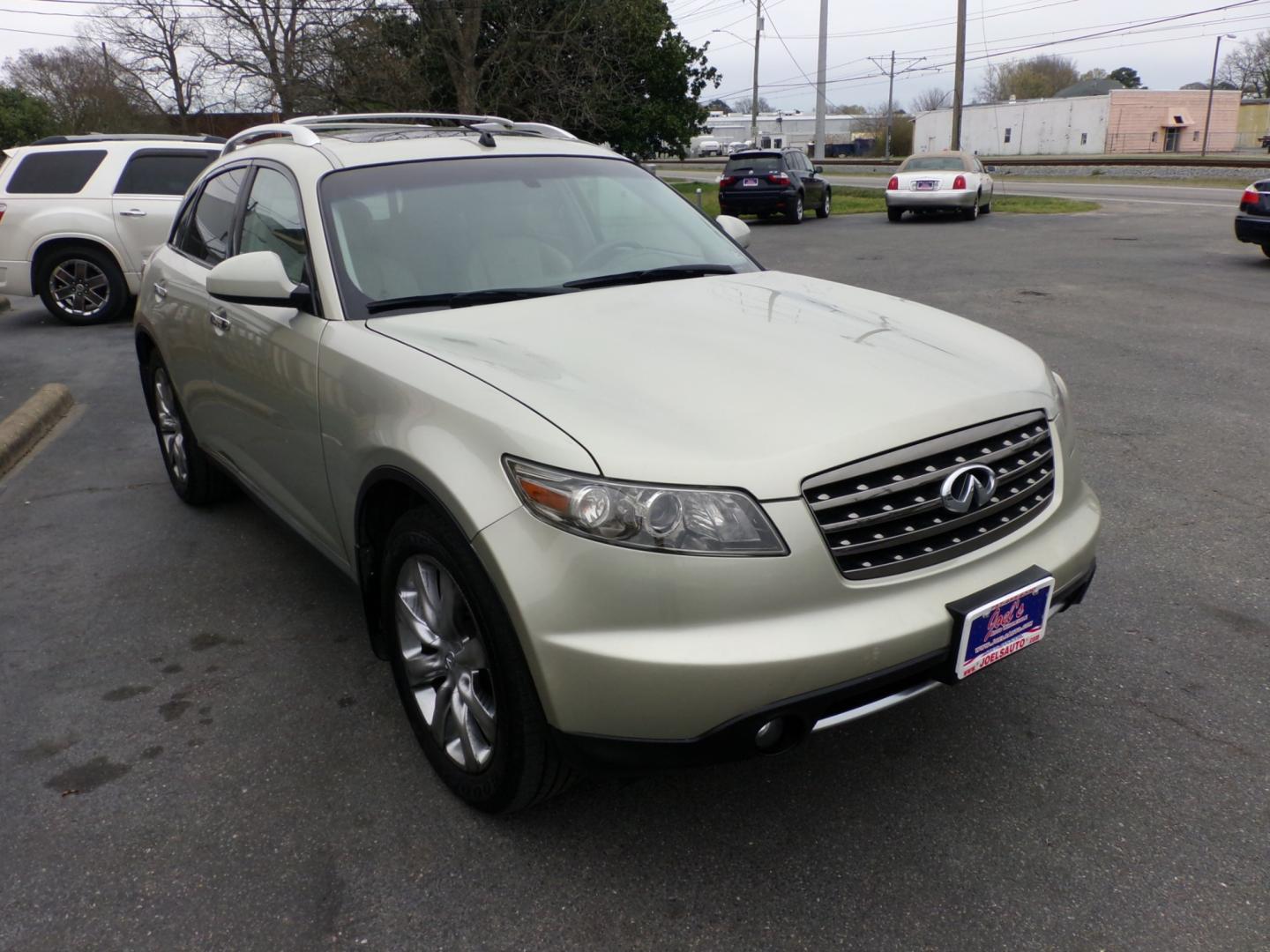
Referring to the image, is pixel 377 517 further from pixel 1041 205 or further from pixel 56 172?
pixel 1041 205

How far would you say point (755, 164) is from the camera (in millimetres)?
22938

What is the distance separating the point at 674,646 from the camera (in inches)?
85.4

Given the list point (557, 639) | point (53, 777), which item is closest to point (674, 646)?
point (557, 639)

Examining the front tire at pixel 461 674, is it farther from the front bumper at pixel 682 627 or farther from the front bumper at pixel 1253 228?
the front bumper at pixel 1253 228

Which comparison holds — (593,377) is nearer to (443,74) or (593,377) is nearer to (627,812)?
(627,812)

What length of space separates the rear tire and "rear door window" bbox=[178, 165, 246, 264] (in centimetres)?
63

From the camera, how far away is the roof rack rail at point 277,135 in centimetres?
390

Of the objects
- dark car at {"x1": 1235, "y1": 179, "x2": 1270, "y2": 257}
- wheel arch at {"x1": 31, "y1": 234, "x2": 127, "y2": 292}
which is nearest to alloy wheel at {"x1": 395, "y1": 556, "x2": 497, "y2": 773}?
wheel arch at {"x1": 31, "y1": 234, "x2": 127, "y2": 292}

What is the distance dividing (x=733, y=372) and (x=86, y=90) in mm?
52428

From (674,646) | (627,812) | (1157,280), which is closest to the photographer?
(674,646)

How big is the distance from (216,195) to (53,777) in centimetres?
264

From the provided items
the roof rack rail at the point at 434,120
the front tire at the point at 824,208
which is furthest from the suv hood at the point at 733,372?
the front tire at the point at 824,208

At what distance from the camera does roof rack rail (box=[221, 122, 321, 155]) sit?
12.8 feet

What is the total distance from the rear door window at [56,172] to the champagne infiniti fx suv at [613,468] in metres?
9.58
